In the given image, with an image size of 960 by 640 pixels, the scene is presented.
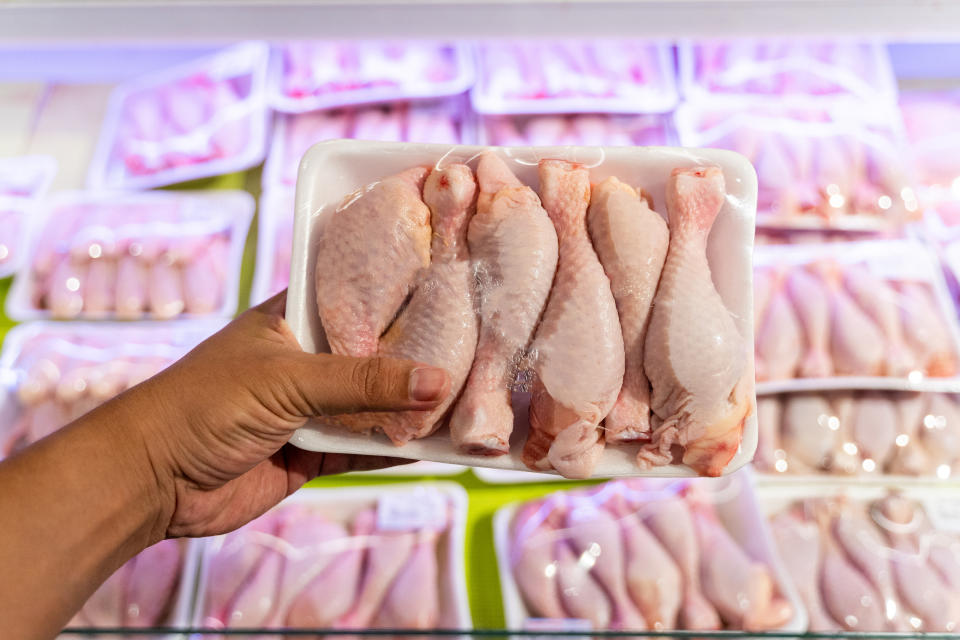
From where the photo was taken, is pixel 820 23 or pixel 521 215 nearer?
pixel 521 215

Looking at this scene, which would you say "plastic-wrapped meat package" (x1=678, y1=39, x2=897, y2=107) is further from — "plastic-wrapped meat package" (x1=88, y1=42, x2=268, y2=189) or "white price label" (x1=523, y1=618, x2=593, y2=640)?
"white price label" (x1=523, y1=618, x2=593, y2=640)

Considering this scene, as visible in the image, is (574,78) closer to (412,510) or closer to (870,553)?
(412,510)

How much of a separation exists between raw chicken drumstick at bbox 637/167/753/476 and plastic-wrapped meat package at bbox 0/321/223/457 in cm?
146

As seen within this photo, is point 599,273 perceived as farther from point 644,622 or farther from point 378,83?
point 378,83

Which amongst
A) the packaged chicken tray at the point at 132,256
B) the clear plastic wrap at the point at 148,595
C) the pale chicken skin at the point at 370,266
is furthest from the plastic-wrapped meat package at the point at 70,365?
the pale chicken skin at the point at 370,266

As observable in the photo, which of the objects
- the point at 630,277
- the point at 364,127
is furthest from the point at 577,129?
the point at 630,277

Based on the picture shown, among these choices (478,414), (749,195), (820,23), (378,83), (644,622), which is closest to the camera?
(478,414)

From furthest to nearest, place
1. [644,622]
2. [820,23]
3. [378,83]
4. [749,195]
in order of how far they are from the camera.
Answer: [378,83] < [820,23] < [644,622] < [749,195]

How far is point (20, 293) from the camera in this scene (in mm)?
2045

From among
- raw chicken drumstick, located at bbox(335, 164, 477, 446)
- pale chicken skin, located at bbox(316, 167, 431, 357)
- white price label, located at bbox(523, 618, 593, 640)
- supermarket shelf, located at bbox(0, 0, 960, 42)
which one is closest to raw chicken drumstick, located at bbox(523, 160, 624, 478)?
raw chicken drumstick, located at bbox(335, 164, 477, 446)

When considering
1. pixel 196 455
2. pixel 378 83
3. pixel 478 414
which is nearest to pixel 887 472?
pixel 478 414

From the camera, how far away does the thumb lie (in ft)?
3.23

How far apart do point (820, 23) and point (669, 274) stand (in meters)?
1.19

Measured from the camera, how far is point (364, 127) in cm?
220
